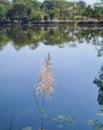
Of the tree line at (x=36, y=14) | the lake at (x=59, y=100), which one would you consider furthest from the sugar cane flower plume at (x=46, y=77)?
the tree line at (x=36, y=14)

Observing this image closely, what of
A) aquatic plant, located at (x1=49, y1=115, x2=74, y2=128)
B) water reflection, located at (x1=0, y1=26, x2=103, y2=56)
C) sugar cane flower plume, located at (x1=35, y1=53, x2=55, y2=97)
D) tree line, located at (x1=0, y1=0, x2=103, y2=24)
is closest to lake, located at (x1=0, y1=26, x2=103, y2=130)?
aquatic plant, located at (x1=49, y1=115, x2=74, y2=128)

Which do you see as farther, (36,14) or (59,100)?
Result: (36,14)

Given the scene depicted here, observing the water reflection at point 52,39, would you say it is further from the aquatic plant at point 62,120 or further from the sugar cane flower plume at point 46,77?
the sugar cane flower plume at point 46,77

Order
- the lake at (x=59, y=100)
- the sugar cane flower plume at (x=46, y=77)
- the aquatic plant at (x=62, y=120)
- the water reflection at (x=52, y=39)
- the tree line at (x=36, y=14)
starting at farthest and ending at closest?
1. the tree line at (x=36, y=14)
2. the water reflection at (x=52, y=39)
3. the lake at (x=59, y=100)
4. the aquatic plant at (x=62, y=120)
5. the sugar cane flower plume at (x=46, y=77)

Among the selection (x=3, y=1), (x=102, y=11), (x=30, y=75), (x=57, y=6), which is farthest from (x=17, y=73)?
(x=3, y=1)

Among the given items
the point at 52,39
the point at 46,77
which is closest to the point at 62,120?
the point at 46,77

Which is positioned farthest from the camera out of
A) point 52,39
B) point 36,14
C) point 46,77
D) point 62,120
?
point 36,14

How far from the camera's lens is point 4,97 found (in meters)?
9.95

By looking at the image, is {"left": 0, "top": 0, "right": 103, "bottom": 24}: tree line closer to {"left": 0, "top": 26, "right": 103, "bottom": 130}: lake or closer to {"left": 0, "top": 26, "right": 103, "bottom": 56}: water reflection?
{"left": 0, "top": 26, "right": 103, "bottom": 56}: water reflection

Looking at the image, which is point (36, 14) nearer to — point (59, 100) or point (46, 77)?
point (59, 100)

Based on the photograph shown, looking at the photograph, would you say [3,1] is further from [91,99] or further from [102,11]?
[91,99]

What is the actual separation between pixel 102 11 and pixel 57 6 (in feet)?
61.2

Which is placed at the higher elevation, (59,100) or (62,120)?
(62,120)

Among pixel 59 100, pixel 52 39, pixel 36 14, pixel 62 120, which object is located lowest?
pixel 59 100
